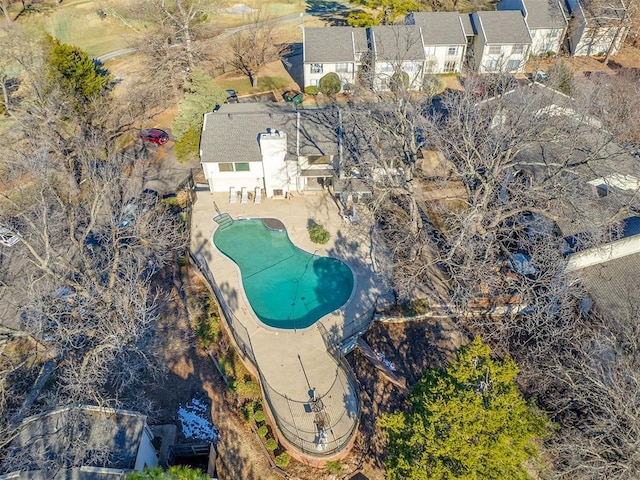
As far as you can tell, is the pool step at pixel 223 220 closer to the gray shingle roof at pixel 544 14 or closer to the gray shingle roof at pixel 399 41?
the gray shingle roof at pixel 399 41

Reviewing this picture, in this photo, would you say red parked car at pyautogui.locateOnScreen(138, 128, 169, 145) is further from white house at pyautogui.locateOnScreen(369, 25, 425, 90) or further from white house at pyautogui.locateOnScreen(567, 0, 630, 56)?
white house at pyautogui.locateOnScreen(567, 0, 630, 56)

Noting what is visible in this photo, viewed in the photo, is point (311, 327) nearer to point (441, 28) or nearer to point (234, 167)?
point (234, 167)

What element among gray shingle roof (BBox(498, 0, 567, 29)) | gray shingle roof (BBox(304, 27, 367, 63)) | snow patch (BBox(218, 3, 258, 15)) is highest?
gray shingle roof (BBox(498, 0, 567, 29))

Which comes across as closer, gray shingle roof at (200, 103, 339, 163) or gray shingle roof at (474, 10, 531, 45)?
gray shingle roof at (200, 103, 339, 163)

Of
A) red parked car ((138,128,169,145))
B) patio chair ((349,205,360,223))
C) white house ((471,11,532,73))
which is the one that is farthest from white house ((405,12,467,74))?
red parked car ((138,128,169,145))

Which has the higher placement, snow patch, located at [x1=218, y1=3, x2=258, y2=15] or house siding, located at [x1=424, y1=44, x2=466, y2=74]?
snow patch, located at [x1=218, y1=3, x2=258, y2=15]

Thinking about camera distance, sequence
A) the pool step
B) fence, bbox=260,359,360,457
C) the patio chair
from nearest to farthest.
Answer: fence, bbox=260,359,360,457
the patio chair
the pool step

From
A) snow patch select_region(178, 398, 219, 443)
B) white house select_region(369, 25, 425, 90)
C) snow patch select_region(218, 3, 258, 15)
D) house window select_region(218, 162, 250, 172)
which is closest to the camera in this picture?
snow patch select_region(178, 398, 219, 443)
